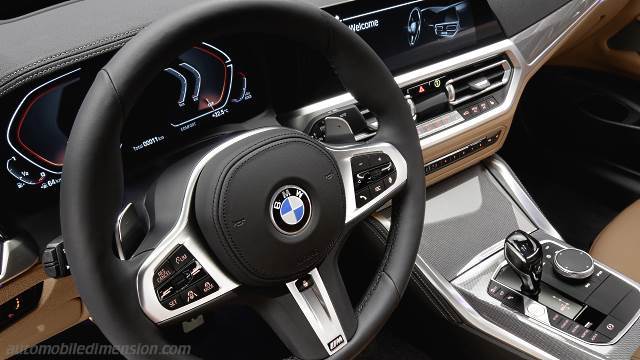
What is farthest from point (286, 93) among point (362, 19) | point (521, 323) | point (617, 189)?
point (617, 189)

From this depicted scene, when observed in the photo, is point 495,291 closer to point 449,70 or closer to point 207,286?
point 449,70

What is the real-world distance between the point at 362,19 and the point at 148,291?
2.19ft

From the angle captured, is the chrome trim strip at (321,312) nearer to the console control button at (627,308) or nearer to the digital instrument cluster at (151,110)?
the digital instrument cluster at (151,110)

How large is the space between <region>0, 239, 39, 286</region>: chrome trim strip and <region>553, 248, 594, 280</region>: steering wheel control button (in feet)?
3.13

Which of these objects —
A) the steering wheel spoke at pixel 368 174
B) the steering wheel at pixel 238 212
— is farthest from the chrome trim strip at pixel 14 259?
the steering wheel spoke at pixel 368 174

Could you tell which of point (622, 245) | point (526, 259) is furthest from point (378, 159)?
point (622, 245)

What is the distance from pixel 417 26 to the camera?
1.27 m

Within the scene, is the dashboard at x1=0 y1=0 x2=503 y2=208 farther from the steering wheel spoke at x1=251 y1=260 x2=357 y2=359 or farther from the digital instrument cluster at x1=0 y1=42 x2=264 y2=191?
the steering wheel spoke at x1=251 y1=260 x2=357 y2=359

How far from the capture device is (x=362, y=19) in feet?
3.83

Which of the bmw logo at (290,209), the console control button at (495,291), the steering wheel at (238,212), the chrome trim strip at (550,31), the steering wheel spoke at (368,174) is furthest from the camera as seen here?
the chrome trim strip at (550,31)

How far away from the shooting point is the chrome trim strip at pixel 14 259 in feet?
2.88

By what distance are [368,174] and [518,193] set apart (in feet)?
2.22

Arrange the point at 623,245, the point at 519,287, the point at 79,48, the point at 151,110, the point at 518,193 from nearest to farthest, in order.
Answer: the point at 79,48 → the point at 151,110 → the point at 519,287 → the point at 623,245 → the point at 518,193

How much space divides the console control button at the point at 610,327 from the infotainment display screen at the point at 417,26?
618 millimetres
